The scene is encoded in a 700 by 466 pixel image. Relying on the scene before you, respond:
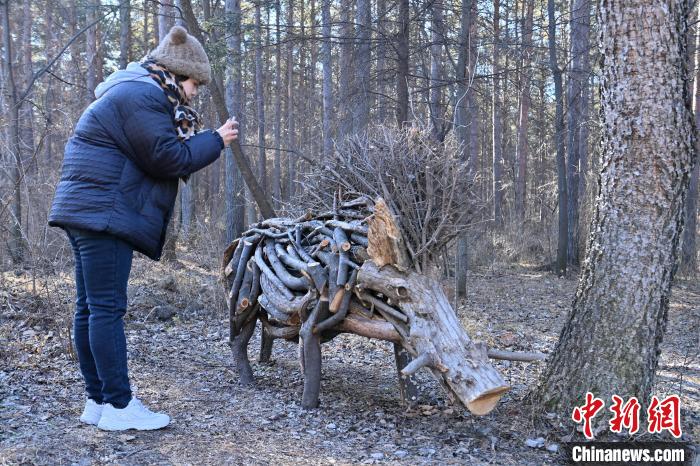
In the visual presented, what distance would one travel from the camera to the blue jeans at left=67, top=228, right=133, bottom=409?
329 cm

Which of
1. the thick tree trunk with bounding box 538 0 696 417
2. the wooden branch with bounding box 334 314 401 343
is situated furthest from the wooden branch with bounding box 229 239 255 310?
the thick tree trunk with bounding box 538 0 696 417

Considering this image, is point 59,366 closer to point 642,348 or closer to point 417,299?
point 417,299

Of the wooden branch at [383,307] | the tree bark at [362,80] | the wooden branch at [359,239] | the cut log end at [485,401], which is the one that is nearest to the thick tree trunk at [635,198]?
the cut log end at [485,401]

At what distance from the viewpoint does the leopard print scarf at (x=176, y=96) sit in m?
3.52

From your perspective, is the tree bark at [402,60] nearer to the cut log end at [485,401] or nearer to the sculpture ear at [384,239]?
the sculpture ear at [384,239]

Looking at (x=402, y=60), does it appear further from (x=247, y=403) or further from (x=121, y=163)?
(x=121, y=163)

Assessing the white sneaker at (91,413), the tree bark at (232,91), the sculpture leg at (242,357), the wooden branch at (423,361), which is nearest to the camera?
the wooden branch at (423,361)

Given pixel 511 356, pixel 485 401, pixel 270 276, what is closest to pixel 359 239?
pixel 270 276

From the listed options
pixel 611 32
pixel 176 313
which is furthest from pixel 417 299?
pixel 176 313

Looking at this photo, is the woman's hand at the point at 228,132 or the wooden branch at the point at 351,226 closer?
the woman's hand at the point at 228,132

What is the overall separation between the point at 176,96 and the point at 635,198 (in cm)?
264

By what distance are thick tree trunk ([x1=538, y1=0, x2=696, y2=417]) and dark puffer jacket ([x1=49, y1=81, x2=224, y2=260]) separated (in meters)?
2.40

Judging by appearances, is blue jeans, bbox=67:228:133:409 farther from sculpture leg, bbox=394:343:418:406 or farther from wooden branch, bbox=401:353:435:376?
sculpture leg, bbox=394:343:418:406

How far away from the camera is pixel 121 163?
332 cm
